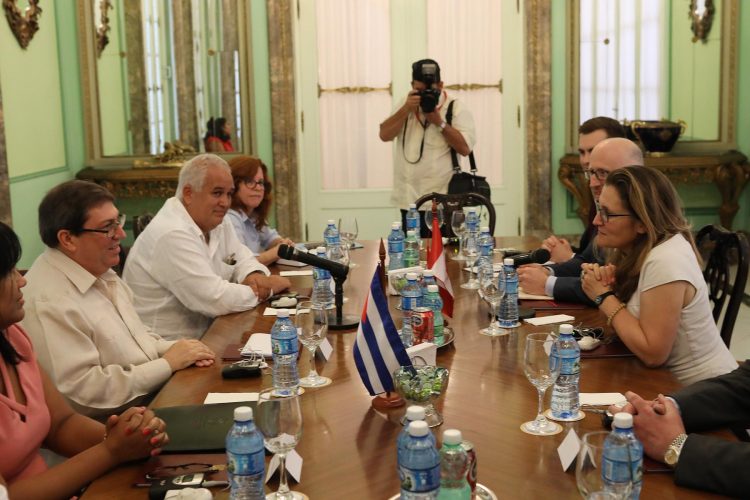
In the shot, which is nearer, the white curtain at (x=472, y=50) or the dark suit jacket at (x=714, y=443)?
the dark suit jacket at (x=714, y=443)

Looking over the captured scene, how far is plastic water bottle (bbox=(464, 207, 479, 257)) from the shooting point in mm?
4094

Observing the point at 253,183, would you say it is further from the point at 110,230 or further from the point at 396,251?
the point at 110,230

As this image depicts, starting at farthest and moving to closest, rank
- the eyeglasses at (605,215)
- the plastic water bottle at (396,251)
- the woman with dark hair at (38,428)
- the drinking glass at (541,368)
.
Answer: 1. the plastic water bottle at (396,251)
2. the eyeglasses at (605,215)
3. the drinking glass at (541,368)
4. the woman with dark hair at (38,428)

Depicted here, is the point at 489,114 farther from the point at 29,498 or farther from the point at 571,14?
the point at 29,498

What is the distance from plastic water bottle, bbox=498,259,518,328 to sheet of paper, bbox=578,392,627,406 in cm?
72

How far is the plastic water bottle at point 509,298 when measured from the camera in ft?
9.57

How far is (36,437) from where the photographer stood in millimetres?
2121

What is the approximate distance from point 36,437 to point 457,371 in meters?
1.05

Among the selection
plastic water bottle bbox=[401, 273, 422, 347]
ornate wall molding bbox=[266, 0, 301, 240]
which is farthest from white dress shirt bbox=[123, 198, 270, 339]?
ornate wall molding bbox=[266, 0, 301, 240]

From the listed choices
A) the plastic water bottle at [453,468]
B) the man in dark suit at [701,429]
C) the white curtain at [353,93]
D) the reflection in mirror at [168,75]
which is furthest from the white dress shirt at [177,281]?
the white curtain at [353,93]

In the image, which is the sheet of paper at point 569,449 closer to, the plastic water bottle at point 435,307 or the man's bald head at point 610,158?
the plastic water bottle at point 435,307

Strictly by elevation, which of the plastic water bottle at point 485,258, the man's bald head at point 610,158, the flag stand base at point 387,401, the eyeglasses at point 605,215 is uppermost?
the man's bald head at point 610,158

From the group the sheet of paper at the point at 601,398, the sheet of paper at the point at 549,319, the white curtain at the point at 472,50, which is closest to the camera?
the sheet of paper at the point at 601,398

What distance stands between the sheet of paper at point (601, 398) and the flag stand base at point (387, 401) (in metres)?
0.42
